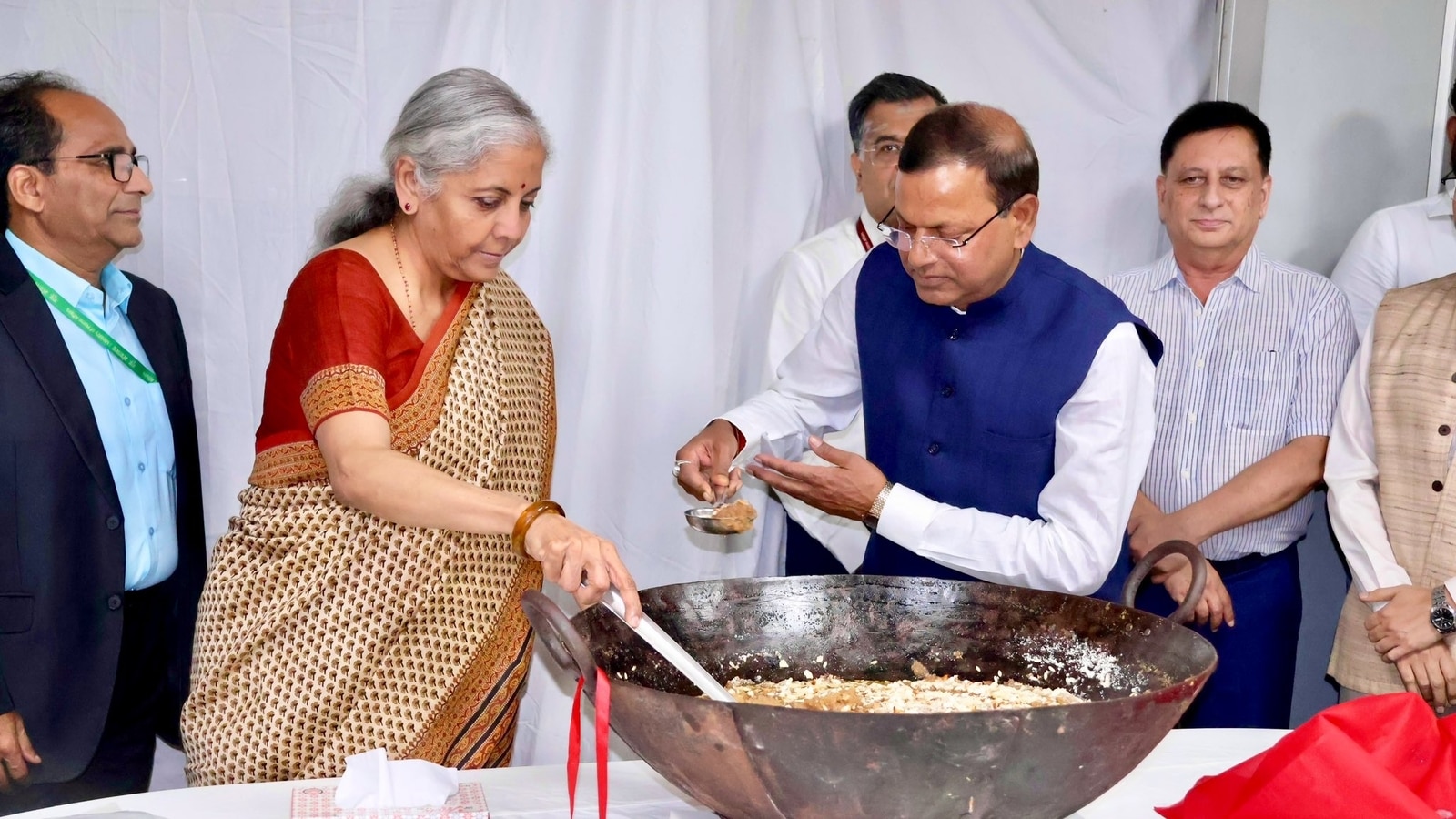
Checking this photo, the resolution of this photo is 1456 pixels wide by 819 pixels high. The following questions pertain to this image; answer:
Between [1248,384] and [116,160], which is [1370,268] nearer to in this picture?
[1248,384]

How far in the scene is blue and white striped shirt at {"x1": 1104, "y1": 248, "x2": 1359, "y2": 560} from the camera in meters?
2.98

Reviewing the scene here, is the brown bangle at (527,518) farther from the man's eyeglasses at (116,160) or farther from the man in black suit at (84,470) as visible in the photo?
the man's eyeglasses at (116,160)

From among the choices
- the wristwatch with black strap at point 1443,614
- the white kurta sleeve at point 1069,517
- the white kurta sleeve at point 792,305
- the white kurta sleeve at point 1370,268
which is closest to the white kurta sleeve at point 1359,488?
the wristwatch with black strap at point 1443,614

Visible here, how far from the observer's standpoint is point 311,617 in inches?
84.9

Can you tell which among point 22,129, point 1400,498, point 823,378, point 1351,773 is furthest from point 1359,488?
point 22,129

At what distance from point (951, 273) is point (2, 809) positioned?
2091 mm

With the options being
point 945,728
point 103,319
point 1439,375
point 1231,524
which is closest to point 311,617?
point 103,319

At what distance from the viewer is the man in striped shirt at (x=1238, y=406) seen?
2.92m

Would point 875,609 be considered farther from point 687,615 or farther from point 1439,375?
point 1439,375

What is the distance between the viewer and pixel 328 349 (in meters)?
2.05

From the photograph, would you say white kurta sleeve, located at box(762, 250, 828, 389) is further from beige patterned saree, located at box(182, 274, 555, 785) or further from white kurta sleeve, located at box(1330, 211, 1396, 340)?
white kurta sleeve, located at box(1330, 211, 1396, 340)

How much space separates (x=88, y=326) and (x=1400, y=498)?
2.66m

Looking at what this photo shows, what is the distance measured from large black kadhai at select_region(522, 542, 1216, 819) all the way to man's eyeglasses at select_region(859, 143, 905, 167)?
1523 mm

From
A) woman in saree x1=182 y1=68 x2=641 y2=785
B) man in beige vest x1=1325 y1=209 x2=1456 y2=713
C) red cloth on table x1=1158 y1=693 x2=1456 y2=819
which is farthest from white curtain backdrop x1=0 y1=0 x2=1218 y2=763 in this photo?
red cloth on table x1=1158 y1=693 x2=1456 y2=819
